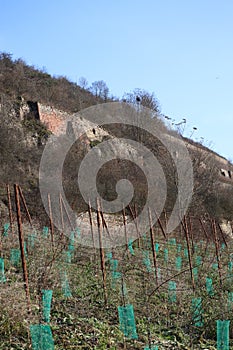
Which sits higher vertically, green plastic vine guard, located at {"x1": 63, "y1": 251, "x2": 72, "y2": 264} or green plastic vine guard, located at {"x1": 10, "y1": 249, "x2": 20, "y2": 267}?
green plastic vine guard, located at {"x1": 10, "y1": 249, "x2": 20, "y2": 267}

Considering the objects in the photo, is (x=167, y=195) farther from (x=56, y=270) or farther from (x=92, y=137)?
(x=56, y=270)

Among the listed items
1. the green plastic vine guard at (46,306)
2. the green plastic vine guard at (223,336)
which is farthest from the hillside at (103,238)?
the green plastic vine guard at (223,336)

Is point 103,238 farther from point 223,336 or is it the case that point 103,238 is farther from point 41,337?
point 41,337

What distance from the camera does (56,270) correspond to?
328 inches

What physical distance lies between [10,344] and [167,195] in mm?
19772

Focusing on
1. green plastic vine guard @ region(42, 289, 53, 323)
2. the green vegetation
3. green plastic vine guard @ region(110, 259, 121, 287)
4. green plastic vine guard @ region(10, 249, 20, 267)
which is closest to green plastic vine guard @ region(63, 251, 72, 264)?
the green vegetation

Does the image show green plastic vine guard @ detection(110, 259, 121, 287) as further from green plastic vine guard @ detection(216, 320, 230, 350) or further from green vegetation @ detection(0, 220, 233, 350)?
green plastic vine guard @ detection(216, 320, 230, 350)

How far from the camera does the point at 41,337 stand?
4.89m

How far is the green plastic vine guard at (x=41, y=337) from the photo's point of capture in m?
4.85

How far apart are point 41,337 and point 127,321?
4.89ft

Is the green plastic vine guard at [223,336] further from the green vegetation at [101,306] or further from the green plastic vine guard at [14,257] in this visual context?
the green plastic vine guard at [14,257]

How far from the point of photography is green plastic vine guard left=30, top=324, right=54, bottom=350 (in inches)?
191

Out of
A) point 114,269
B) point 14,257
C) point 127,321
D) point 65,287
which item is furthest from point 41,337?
point 114,269

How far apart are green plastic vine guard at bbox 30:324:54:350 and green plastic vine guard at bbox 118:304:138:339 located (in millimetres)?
1334
